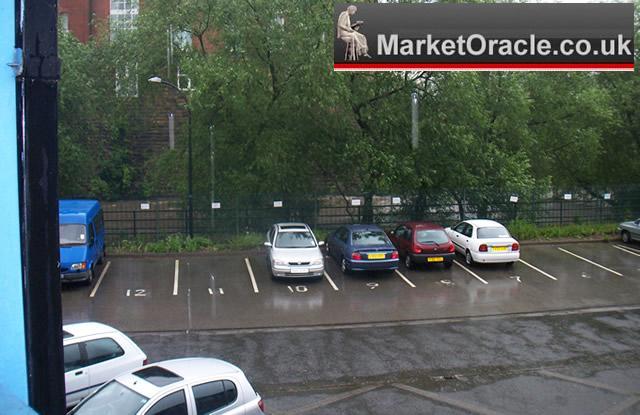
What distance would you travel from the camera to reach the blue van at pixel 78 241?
1662 cm

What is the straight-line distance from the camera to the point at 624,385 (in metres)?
10.6

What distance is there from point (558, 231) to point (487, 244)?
6.96m

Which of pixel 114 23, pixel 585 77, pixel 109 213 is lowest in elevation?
pixel 109 213

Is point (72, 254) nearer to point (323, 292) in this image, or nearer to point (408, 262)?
point (323, 292)

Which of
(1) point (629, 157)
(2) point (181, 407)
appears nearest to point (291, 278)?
(2) point (181, 407)

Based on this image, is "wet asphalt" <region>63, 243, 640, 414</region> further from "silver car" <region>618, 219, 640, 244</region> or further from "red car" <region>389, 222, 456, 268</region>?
"silver car" <region>618, 219, 640, 244</region>

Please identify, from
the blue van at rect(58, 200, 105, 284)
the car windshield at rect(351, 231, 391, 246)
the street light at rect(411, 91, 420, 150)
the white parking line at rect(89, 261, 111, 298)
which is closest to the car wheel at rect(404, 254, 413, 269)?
the car windshield at rect(351, 231, 391, 246)

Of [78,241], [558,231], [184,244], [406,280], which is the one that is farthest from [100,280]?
[558,231]

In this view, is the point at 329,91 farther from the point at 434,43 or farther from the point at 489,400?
the point at 489,400

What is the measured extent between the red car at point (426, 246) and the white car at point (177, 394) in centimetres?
1188

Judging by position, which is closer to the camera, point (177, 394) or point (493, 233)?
point (177, 394)

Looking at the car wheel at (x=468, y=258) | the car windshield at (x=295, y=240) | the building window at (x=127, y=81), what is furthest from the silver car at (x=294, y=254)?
the building window at (x=127, y=81)

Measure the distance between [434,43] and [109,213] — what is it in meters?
15.9

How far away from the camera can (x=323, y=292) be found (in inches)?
669
